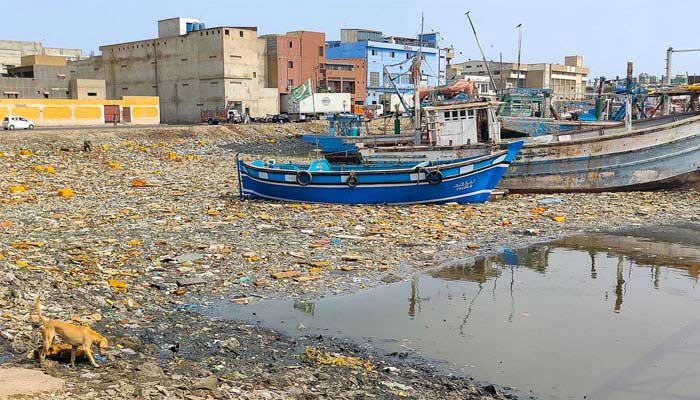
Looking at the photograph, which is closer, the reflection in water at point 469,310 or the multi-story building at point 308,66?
the reflection in water at point 469,310

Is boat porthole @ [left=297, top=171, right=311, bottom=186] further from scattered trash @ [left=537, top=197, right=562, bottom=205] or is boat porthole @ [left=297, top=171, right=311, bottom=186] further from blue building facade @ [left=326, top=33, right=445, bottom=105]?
blue building facade @ [left=326, top=33, right=445, bottom=105]

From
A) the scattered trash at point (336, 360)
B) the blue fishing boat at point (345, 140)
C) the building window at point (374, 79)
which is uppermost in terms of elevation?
the building window at point (374, 79)

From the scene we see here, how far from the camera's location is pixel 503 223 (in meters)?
14.5

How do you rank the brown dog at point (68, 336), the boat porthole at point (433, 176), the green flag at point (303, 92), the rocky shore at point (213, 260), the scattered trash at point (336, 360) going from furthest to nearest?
the green flag at point (303, 92)
the boat porthole at point (433, 176)
the scattered trash at point (336, 360)
the rocky shore at point (213, 260)
the brown dog at point (68, 336)

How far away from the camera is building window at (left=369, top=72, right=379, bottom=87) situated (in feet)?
217

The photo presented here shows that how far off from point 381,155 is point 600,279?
1053 centimetres

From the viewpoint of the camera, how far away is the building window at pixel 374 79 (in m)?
66.2

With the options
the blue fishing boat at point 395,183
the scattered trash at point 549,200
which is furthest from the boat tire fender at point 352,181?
the scattered trash at point 549,200

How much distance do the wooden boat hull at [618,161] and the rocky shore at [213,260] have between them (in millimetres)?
577

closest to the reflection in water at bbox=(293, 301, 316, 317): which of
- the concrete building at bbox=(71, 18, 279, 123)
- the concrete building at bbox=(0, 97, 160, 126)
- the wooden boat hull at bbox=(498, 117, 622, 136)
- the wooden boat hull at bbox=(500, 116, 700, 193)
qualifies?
the wooden boat hull at bbox=(500, 116, 700, 193)

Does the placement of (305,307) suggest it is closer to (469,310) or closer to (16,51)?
(469,310)

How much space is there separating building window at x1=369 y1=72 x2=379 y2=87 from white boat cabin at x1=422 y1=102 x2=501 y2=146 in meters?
A: 47.4

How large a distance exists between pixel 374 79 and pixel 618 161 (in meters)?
49.2

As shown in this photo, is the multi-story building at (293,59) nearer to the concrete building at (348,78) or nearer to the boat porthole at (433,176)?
the concrete building at (348,78)
